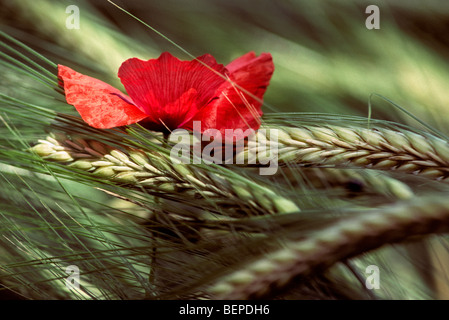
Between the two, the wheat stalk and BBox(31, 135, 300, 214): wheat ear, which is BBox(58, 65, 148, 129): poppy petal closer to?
BBox(31, 135, 300, 214): wheat ear

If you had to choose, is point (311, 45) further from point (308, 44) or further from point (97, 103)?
point (97, 103)

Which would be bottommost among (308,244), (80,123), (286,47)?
(308,244)

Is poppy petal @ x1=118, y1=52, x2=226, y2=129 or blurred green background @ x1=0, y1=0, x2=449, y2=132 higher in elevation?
blurred green background @ x1=0, y1=0, x2=449, y2=132

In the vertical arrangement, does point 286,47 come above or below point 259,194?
above

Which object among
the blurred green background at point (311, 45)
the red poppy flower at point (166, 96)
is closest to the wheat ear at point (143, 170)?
the red poppy flower at point (166, 96)

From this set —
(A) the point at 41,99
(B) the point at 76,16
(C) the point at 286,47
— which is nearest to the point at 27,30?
(B) the point at 76,16

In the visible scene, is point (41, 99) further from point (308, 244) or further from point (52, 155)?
point (308, 244)

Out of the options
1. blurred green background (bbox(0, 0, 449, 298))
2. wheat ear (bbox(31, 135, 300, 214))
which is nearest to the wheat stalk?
wheat ear (bbox(31, 135, 300, 214))
